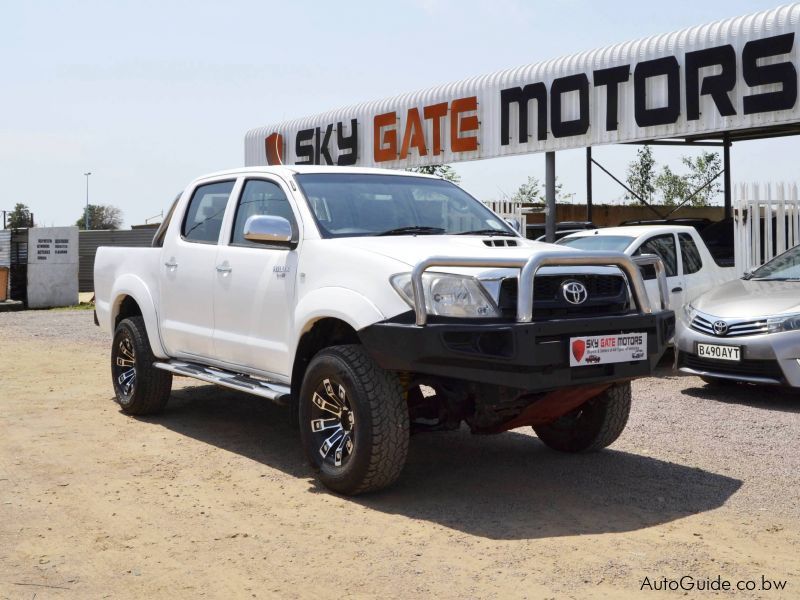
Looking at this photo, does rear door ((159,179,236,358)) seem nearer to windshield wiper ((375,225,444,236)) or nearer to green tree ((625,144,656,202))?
windshield wiper ((375,225,444,236))

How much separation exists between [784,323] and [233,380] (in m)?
4.80

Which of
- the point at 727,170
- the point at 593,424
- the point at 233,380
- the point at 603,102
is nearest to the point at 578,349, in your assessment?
the point at 593,424

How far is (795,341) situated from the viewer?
803 cm

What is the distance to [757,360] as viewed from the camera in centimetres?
817

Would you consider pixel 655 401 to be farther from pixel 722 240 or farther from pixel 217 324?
pixel 722 240

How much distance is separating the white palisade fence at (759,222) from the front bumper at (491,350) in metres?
8.63

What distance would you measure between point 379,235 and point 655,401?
3842 millimetres

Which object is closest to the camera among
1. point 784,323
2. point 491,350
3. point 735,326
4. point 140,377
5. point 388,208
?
point 491,350

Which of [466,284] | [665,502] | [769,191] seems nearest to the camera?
[466,284]

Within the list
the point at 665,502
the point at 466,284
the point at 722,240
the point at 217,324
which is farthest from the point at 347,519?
the point at 722,240

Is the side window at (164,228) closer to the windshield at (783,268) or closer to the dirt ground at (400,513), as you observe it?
the dirt ground at (400,513)

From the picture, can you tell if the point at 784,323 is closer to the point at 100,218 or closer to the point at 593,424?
the point at 593,424

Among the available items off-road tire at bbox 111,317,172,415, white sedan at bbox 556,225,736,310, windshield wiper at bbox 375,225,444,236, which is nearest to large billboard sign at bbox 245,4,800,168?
white sedan at bbox 556,225,736,310

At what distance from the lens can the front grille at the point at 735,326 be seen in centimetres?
827
